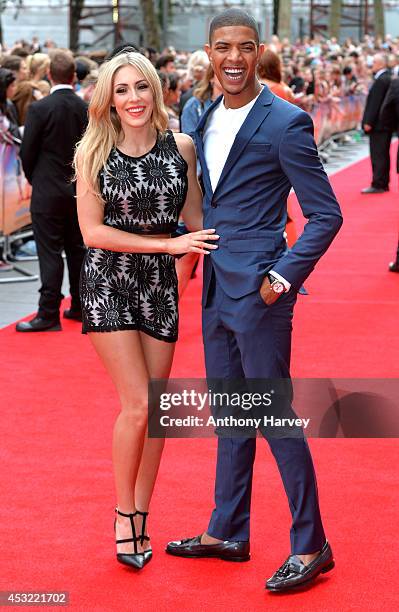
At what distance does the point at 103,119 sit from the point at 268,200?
0.71 metres

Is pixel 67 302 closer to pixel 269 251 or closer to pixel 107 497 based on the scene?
pixel 107 497

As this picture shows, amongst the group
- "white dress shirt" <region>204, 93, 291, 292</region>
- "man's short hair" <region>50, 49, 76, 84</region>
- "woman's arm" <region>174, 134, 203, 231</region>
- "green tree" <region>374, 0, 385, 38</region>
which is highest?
"white dress shirt" <region>204, 93, 291, 292</region>

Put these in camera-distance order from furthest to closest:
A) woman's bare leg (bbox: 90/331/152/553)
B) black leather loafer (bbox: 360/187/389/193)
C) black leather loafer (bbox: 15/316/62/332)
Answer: black leather loafer (bbox: 360/187/389/193) → black leather loafer (bbox: 15/316/62/332) → woman's bare leg (bbox: 90/331/152/553)

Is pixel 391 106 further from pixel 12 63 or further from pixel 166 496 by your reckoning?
pixel 166 496

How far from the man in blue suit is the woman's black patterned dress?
0.18 metres

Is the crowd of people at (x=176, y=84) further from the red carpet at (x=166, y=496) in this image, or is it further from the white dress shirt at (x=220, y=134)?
the red carpet at (x=166, y=496)

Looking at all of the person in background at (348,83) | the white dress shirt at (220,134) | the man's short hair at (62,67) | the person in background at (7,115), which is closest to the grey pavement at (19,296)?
the person in background at (7,115)

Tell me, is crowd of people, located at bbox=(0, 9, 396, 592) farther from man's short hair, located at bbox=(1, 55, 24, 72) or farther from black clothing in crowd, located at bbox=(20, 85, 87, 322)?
man's short hair, located at bbox=(1, 55, 24, 72)

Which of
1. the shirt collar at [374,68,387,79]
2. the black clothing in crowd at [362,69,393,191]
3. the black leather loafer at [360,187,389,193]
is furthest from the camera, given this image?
the black leather loafer at [360,187,389,193]

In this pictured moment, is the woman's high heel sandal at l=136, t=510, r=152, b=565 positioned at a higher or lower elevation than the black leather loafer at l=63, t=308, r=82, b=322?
higher

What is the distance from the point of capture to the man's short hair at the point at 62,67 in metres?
8.57

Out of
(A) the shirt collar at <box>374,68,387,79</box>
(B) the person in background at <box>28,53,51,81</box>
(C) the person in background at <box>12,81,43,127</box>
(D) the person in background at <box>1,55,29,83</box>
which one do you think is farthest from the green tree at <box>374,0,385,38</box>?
(C) the person in background at <box>12,81,43,127</box>

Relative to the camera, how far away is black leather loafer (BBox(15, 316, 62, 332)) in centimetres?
877

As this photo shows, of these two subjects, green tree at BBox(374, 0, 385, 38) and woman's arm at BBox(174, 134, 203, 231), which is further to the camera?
green tree at BBox(374, 0, 385, 38)
